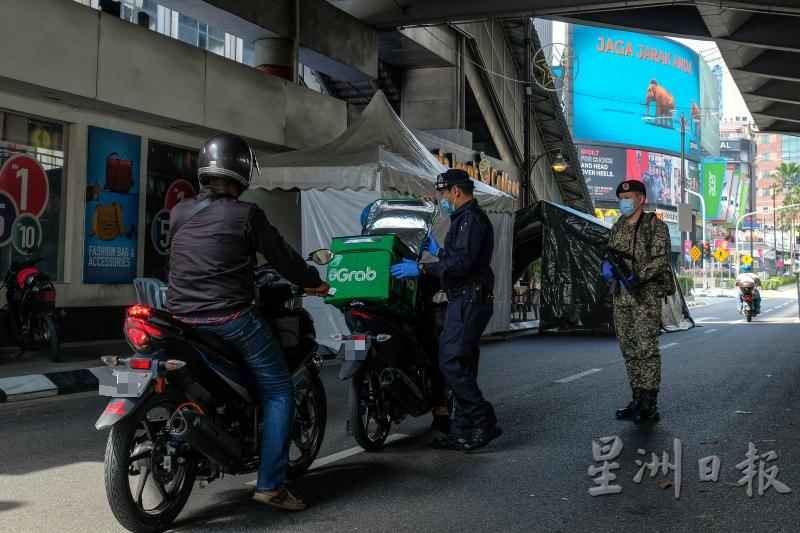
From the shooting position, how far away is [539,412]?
7.37 metres

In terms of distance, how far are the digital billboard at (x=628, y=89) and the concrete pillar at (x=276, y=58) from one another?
63.5m

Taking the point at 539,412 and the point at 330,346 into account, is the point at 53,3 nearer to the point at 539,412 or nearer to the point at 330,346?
the point at 330,346

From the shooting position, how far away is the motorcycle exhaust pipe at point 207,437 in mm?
3807

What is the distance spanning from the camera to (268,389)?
13.8 ft

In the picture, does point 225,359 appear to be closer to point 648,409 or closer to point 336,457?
point 336,457

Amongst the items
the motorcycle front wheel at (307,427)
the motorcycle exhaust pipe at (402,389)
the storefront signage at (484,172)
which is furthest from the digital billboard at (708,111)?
the motorcycle front wheel at (307,427)

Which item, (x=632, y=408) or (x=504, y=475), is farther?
(x=632, y=408)

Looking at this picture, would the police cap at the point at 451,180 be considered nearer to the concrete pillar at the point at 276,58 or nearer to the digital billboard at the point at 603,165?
the concrete pillar at the point at 276,58

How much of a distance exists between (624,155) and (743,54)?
213 feet

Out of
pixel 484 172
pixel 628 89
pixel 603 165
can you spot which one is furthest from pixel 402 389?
pixel 628 89

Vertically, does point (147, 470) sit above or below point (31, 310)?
below

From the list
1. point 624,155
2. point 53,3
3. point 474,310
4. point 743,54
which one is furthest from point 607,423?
point 624,155

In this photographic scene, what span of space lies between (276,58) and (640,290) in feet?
37.5

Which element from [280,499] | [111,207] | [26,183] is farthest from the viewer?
[111,207]
